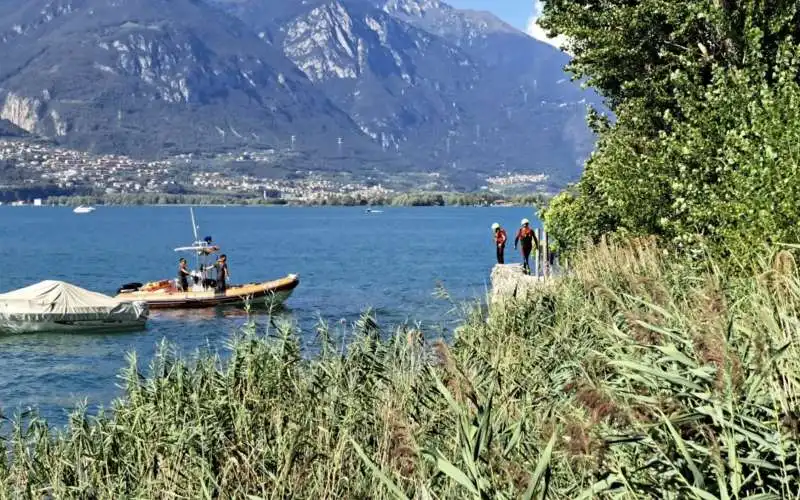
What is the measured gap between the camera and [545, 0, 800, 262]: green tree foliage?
1161 centimetres

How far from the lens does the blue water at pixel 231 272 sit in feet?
77.6

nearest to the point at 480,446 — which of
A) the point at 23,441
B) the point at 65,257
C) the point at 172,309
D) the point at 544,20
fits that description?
the point at 23,441

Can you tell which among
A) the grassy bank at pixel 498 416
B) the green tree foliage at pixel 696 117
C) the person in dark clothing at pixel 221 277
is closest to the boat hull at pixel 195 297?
the person in dark clothing at pixel 221 277

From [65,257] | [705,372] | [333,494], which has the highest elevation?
[705,372]

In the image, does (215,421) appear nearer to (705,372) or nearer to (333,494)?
(333,494)

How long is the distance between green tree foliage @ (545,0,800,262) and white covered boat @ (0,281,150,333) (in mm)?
15952

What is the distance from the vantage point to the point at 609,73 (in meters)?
19.5

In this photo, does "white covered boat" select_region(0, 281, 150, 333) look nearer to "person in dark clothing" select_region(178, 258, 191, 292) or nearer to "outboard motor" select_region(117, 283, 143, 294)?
"person in dark clothing" select_region(178, 258, 191, 292)

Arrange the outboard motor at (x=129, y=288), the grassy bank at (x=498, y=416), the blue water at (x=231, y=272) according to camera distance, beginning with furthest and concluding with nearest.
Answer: the outboard motor at (x=129, y=288) < the blue water at (x=231, y=272) < the grassy bank at (x=498, y=416)

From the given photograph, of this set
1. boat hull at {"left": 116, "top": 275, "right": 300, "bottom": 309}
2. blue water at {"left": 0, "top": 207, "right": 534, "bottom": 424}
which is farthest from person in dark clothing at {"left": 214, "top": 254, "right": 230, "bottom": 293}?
blue water at {"left": 0, "top": 207, "right": 534, "bottom": 424}

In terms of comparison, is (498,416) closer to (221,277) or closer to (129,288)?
(221,277)

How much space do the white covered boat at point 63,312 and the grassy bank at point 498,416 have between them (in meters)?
21.6

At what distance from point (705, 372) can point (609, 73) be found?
16255 millimetres

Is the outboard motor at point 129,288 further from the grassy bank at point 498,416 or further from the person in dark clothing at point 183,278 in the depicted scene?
the grassy bank at point 498,416
